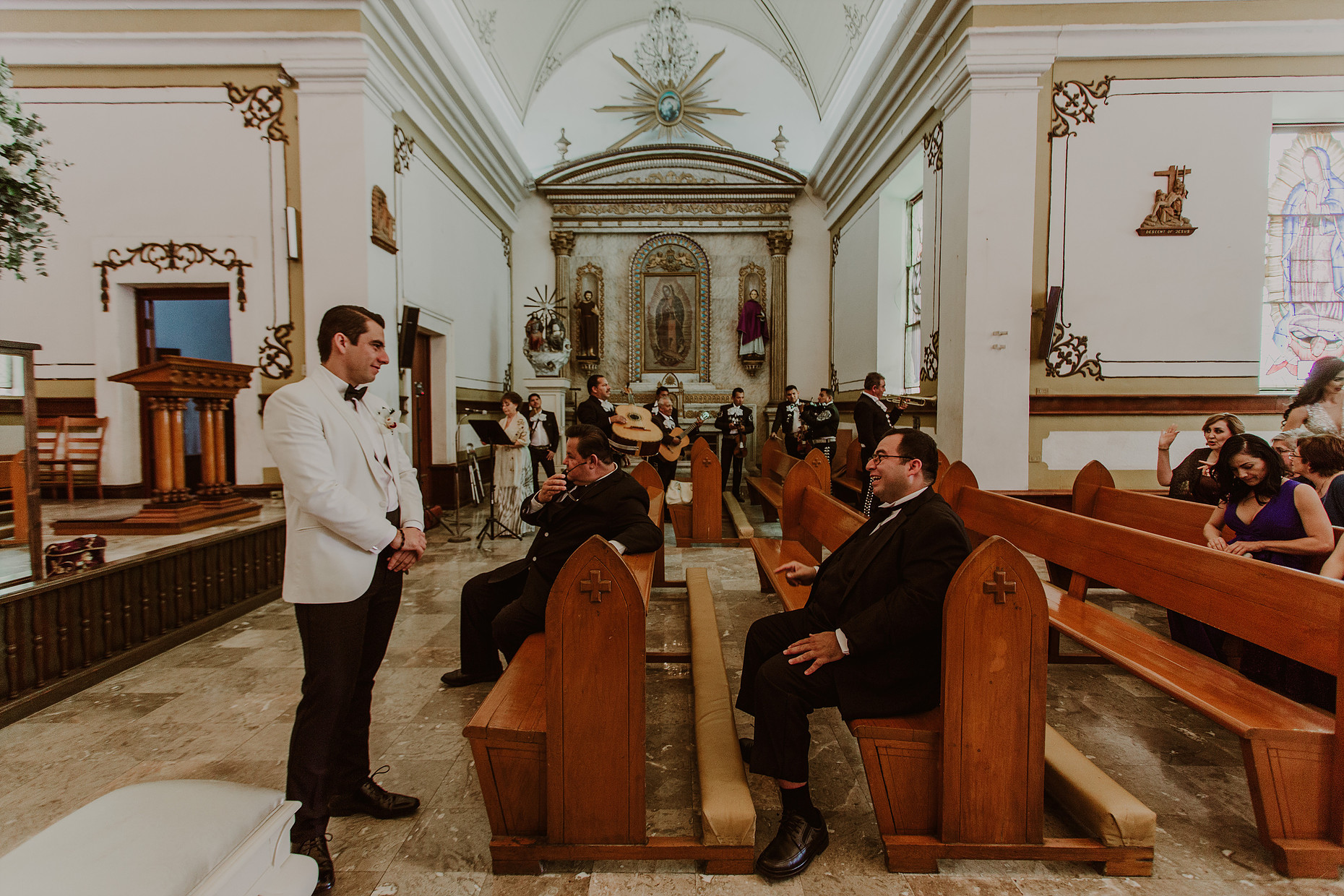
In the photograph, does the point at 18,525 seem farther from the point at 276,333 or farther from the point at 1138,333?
the point at 1138,333

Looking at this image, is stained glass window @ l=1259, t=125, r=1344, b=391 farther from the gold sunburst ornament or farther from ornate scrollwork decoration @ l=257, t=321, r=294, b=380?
ornate scrollwork decoration @ l=257, t=321, r=294, b=380

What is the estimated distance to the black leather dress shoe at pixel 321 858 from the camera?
76.9 inches

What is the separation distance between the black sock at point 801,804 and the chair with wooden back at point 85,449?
24.4 ft

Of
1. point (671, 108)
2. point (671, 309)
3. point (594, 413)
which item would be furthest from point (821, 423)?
point (671, 108)

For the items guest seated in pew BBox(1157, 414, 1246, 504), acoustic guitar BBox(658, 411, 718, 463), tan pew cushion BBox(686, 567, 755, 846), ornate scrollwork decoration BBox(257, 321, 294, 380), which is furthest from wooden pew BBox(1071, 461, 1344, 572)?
ornate scrollwork decoration BBox(257, 321, 294, 380)

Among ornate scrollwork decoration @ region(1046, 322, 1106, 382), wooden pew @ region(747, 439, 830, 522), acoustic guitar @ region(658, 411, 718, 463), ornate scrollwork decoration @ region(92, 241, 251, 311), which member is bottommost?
wooden pew @ region(747, 439, 830, 522)

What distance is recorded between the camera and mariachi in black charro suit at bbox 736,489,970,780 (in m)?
2.09

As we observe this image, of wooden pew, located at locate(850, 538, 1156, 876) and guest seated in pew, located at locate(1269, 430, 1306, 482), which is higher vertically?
guest seated in pew, located at locate(1269, 430, 1306, 482)

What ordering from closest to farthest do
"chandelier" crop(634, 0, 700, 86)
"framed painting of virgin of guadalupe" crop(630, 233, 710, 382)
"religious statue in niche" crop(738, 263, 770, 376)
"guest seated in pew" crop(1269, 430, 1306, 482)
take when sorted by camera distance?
"guest seated in pew" crop(1269, 430, 1306, 482), "chandelier" crop(634, 0, 700, 86), "religious statue in niche" crop(738, 263, 770, 376), "framed painting of virgin of guadalupe" crop(630, 233, 710, 382)

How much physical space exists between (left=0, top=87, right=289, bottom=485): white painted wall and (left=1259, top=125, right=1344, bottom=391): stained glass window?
10558 millimetres

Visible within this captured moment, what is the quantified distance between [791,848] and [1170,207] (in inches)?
286

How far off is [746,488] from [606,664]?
→ 31.1 ft

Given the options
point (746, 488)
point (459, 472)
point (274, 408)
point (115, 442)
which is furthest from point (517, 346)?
point (274, 408)

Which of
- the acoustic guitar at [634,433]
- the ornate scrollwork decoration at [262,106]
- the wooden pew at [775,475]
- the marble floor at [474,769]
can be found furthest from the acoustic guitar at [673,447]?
the ornate scrollwork decoration at [262,106]
